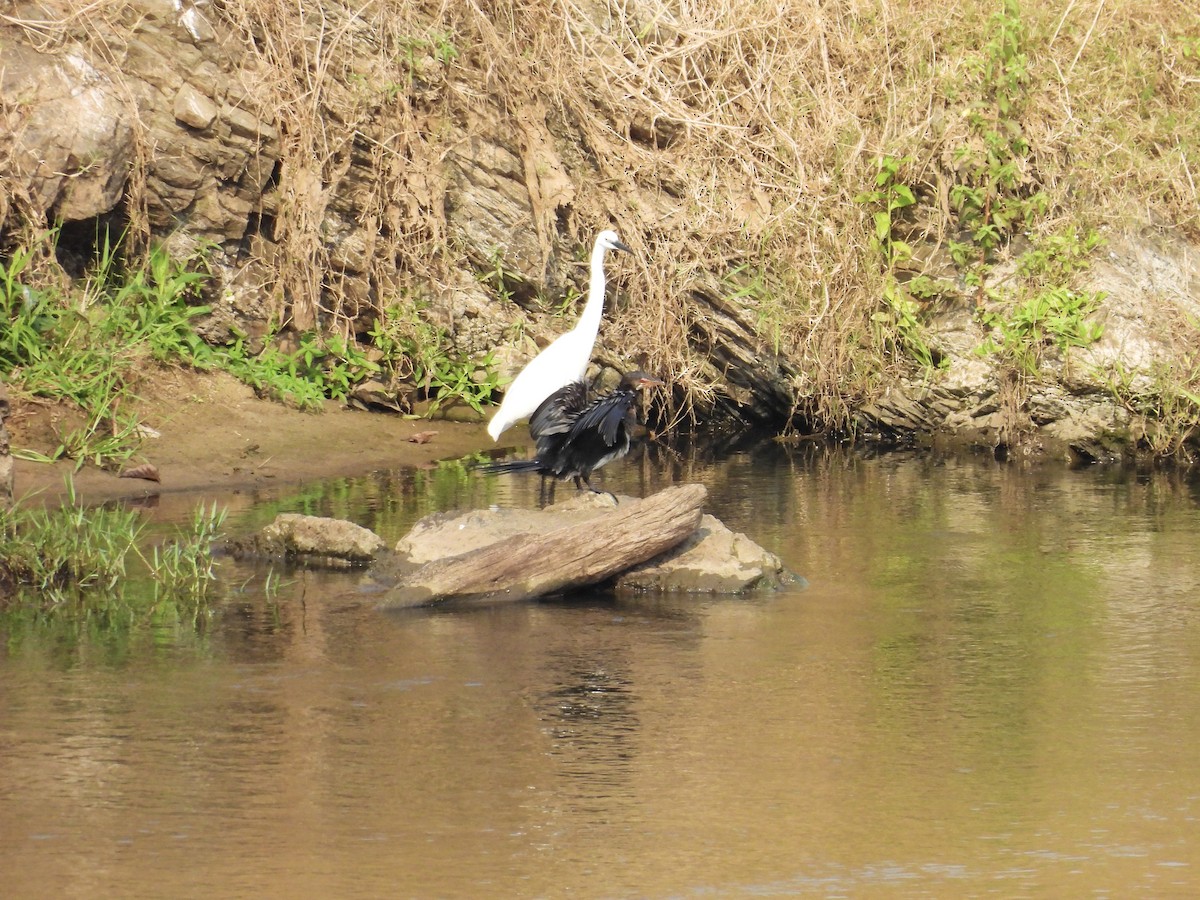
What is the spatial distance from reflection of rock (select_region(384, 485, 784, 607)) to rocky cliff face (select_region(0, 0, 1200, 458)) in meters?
4.68

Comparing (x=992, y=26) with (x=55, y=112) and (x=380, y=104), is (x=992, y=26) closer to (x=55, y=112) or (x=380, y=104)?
(x=380, y=104)

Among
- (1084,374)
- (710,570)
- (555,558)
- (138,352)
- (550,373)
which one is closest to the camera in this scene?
(555,558)

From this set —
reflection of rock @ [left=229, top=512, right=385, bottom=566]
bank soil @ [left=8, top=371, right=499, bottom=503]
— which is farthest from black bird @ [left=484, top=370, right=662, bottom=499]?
bank soil @ [left=8, top=371, right=499, bottom=503]

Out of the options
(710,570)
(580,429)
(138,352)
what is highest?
(138,352)

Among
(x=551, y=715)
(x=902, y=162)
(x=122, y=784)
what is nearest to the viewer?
(x=122, y=784)

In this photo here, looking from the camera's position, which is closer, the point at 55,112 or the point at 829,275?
the point at 55,112

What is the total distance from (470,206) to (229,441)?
3.05 metres

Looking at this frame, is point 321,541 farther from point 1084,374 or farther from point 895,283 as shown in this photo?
point 1084,374

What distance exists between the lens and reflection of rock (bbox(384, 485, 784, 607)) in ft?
22.7

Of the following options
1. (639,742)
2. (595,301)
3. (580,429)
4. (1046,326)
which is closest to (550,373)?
(595,301)

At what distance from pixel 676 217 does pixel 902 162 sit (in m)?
1.75

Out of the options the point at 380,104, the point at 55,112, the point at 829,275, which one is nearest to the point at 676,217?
the point at 829,275

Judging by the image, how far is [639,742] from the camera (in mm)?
5082

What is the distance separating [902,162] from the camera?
39.7 ft
